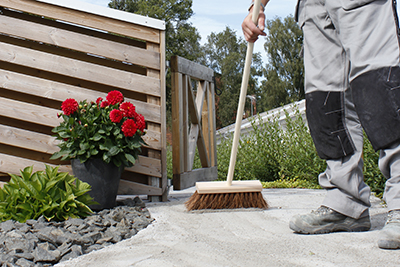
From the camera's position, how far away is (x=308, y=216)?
1.79 m

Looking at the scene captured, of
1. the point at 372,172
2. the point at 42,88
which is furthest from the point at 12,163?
the point at 372,172

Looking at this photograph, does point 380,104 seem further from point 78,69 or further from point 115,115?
point 78,69

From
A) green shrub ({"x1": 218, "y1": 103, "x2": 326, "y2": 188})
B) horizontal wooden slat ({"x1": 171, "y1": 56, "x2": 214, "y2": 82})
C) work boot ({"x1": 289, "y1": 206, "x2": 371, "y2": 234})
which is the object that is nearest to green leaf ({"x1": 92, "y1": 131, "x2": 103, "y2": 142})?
horizontal wooden slat ({"x1": 171, "y1": 56, "x2": 214, "y2": 82})

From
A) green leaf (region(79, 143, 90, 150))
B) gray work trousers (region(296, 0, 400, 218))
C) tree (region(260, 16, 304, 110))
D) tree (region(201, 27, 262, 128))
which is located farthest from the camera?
tree (region(201, 27, 262, 128))

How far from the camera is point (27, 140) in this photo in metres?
3.01

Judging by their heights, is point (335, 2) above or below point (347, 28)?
above

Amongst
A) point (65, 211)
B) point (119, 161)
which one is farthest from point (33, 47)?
point (65, 211)

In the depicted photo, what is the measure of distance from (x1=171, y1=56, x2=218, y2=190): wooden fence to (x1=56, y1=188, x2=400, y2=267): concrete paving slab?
1544mm

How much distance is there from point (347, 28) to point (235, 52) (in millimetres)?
28990

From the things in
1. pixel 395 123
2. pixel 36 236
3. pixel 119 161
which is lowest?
pixel 36 236

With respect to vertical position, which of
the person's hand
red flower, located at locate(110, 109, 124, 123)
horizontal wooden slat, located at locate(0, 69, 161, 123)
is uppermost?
the person's hand

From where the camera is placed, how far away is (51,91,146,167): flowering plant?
267 centimetres

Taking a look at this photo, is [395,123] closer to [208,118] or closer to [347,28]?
→ [347,28]

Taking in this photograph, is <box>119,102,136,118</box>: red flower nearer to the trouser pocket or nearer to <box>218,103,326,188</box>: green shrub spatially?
the trouser pocket
